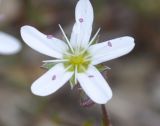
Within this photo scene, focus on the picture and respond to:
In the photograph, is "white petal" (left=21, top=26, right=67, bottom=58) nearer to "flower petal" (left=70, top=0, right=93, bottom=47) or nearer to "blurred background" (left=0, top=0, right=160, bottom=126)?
"flower petal" (left=70, top=0, right=93, bottom=47)

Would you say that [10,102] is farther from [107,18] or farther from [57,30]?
[107,18]

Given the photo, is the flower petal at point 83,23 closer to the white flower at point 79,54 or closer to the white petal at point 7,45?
the white flower at point 79,54

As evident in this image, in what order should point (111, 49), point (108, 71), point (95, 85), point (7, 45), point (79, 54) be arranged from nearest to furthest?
1. point (95, 85)
2. point (111, 49)
3. point (79, 54)
4. point (7, 45)
5. point (108, 71)

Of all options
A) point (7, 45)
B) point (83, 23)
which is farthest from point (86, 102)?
point (7, 45)

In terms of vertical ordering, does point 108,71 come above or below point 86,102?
below

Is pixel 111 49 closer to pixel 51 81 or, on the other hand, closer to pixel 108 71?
pixel 51 81
